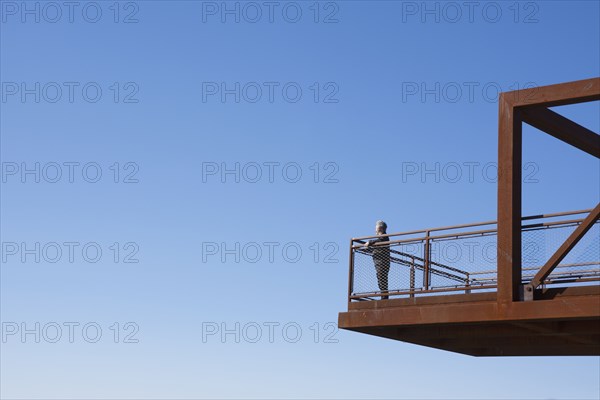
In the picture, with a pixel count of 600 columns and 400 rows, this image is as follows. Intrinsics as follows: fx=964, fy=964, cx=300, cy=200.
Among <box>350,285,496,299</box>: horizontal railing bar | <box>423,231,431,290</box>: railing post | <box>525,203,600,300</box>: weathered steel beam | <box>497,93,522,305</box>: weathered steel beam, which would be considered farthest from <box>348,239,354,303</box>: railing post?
<box>525,203,600,300</box>: weathered steel beam

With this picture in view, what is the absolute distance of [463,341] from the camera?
22.8 m

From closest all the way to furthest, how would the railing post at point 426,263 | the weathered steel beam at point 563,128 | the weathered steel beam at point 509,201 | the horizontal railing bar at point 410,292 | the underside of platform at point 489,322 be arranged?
the underside of platform at point 489,322
the weathered steel beam at point 509,201
the weathered steel beam at point 563,128
the horizontal railing bar at point 410,292
the railing post at point 426,263

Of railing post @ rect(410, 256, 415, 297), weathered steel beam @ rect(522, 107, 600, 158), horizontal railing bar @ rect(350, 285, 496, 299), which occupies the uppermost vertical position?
weathered steel beam @ rect(522, 107, 600, 158)

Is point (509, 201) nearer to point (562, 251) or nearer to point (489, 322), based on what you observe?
point (562, 251)

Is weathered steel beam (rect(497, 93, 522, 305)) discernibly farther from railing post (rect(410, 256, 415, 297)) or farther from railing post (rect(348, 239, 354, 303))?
railing post (rect(348, 239, 354, 303))

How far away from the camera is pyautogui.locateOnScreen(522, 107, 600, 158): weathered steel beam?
19266 mm

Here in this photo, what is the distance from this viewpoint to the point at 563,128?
19781 mm

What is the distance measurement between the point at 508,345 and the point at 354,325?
4.26 m

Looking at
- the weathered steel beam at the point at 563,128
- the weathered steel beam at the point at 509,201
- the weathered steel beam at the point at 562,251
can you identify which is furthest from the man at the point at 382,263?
the weathered steel beam at the point at 563,128

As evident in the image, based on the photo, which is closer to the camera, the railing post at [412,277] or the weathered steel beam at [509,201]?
the weathered steel beam at [509,201]

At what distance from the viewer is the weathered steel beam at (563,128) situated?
19.3 metres

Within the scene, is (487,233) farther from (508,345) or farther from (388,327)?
(508,345)

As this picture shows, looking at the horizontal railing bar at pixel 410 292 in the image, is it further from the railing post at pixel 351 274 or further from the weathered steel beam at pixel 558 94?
the weathered steel beam at pixel 558 94

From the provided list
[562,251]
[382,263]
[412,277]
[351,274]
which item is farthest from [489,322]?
[351,274]
